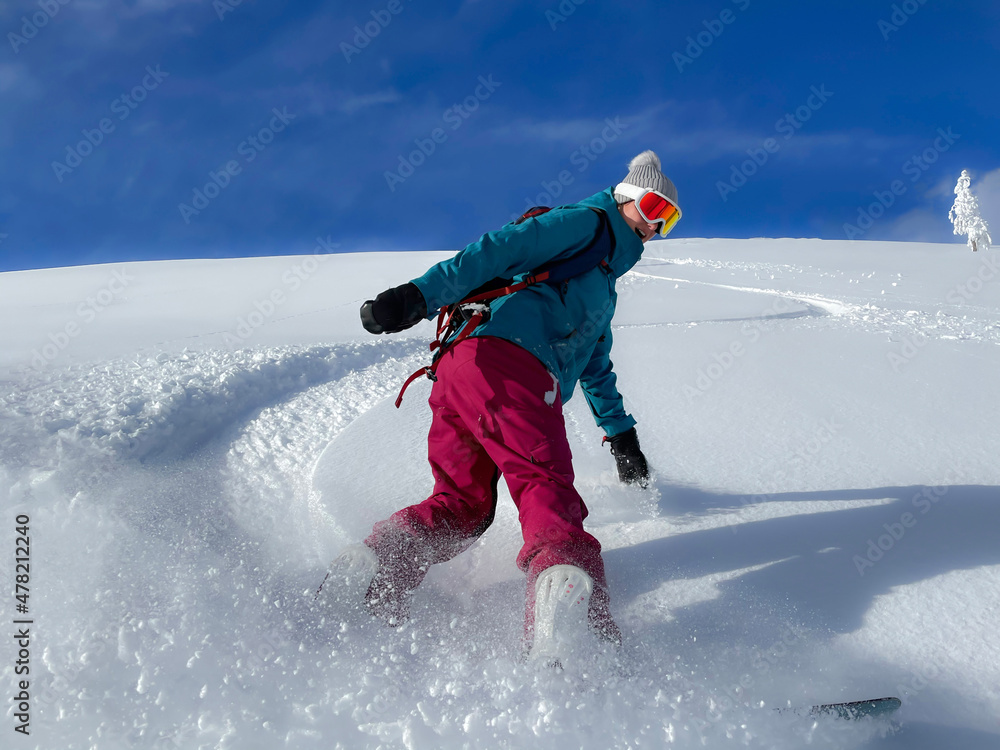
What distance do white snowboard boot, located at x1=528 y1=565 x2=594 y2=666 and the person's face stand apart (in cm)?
104


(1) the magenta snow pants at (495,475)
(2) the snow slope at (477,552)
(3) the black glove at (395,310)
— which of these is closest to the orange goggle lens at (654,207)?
(1) the magenta snow pants at (495,475)

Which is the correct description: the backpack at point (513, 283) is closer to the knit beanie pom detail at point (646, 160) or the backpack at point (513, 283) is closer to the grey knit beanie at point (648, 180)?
the grey knit beanie at point (648, 180)

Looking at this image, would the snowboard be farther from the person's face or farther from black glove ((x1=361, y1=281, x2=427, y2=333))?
the person's face

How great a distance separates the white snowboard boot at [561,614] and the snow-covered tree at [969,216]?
28647mm

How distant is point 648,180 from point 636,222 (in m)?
0.15

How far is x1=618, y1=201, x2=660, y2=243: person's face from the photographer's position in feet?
5.76

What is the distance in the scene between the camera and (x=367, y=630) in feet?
4.39

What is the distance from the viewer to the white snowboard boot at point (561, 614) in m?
1.13

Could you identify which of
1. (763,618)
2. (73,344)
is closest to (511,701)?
(763,618)

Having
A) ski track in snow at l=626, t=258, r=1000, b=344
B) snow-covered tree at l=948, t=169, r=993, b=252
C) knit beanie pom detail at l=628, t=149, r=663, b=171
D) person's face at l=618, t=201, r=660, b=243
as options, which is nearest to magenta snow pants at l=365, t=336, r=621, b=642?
person's face at l=618, t=201, r=660, b=243

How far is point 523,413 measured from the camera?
1.43 meters

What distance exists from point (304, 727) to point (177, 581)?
62 centimetres

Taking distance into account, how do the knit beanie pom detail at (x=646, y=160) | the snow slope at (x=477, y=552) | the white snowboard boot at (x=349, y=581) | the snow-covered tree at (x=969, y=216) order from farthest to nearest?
the snow-covered tree at (x=969, y=216)
the knit beanie pom detail at (x=646, y=160)
the white snowboard boot at (x=349, y=581)
the snow slope at (x=477, y=552)

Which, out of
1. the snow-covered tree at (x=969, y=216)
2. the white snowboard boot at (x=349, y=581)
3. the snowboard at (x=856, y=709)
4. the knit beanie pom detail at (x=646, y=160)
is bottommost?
the snowboard at (x=856, y=709)
